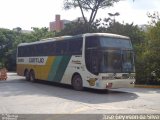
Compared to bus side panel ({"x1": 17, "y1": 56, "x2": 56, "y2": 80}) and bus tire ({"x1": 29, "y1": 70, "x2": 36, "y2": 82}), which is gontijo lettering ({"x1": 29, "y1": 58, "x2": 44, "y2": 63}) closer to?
bus side panel ({"x1": 17, "y1": 56, "x2": 56, "y2": 80})

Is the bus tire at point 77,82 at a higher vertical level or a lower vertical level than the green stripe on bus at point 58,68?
lower

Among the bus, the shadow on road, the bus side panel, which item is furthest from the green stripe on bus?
the shadow on road

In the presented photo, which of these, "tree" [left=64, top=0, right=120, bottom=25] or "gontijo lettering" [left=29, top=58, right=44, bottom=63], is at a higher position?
"tree" [left=64, top=0, right=120, bottom=25]

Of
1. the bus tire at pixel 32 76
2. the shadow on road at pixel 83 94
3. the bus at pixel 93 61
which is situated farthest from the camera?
the bus tire at pixel 32 76

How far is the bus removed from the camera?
1766 centimetres

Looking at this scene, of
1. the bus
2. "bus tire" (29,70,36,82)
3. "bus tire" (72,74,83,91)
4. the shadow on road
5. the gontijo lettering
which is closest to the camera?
the shadow on road

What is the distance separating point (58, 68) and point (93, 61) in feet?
14.4

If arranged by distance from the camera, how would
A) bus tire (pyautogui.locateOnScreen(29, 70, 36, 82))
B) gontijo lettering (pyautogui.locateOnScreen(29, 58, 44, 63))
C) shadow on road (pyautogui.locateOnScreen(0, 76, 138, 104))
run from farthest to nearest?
bus tire (pyautogui.locateOnScreen(29, 70, 36, 82)) < gontijo lettering (pyautogui.locateOnScreen(29, 58, 44, 63)) < shadow on road (pyautogui.locateOnScreen(0, 76, 138, 104))

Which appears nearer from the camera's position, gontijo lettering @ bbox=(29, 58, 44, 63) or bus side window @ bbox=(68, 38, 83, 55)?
bus side window @ bbox=(68, 38, 83, 55)

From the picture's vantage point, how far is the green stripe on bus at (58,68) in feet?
69.0

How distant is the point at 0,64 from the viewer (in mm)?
55469

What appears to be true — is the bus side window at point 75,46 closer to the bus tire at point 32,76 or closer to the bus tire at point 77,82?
the bus tire at point 77,82

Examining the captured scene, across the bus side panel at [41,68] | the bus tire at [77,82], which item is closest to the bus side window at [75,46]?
the bus tire at [77,82]

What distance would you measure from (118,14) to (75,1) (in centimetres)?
535
